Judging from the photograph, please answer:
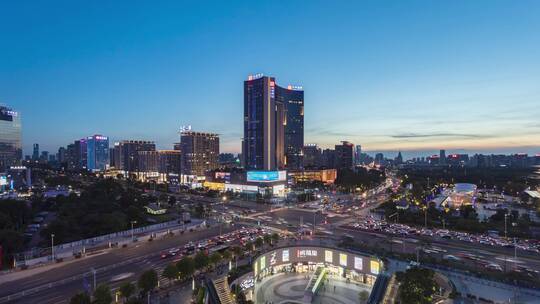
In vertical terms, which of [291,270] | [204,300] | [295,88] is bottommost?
[291,270]

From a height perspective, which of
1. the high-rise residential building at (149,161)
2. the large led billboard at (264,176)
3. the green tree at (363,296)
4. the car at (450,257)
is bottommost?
the green tree at (363,296)

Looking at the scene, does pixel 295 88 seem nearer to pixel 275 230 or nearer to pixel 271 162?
pixel 271 162

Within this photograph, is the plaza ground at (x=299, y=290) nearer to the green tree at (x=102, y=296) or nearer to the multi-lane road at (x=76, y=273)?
the multi-lane road at (x=76, y=273)

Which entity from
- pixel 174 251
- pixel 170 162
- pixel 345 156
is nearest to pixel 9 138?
pixel 170 162

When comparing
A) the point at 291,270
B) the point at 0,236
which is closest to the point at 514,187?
the point at 291,270

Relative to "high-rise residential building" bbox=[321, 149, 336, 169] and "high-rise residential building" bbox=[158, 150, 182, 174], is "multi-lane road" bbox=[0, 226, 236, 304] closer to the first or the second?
"high-rise residential building" bbox=[158, 150, 182, 174]

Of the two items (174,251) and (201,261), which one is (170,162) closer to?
(174,251)

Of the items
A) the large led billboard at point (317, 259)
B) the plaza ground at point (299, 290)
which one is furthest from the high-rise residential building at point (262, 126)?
the plaza ground at point (299, 290)
